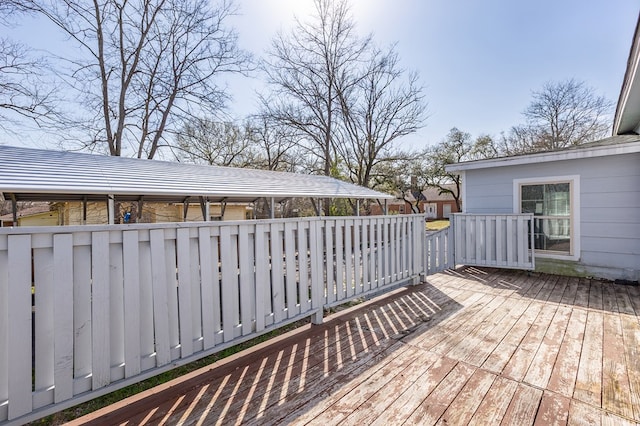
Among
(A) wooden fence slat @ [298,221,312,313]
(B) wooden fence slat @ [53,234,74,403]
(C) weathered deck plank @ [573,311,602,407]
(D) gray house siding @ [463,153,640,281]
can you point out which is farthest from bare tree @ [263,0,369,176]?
(B) wooden fence slat @ [53,234,74,403]

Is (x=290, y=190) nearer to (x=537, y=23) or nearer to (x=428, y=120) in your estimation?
(x=537, y=23)

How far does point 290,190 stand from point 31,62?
399 inches

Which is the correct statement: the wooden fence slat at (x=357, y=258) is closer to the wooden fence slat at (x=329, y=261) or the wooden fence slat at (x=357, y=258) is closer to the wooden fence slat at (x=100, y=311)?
the wooden fence slat at (x=329, y=261)

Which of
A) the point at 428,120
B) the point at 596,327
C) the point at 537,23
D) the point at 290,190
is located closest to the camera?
the point at 596,327

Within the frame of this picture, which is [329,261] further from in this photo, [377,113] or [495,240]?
[377,113]

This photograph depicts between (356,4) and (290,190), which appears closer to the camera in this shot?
(290,190)

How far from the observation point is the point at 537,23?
24.9ft

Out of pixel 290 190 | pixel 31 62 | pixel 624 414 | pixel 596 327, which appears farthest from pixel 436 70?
pixel 31 62

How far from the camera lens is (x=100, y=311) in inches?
68.2

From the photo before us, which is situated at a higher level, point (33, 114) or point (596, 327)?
point (33, 114)

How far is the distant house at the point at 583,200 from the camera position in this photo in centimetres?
491

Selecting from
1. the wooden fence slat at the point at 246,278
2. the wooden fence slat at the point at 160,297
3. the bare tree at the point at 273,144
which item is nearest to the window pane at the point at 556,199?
the wooden fence slat at the point at 246,278

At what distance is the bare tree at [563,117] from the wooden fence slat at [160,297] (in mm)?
20620

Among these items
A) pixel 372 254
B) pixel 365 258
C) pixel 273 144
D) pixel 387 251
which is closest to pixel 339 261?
pixel 365 258
